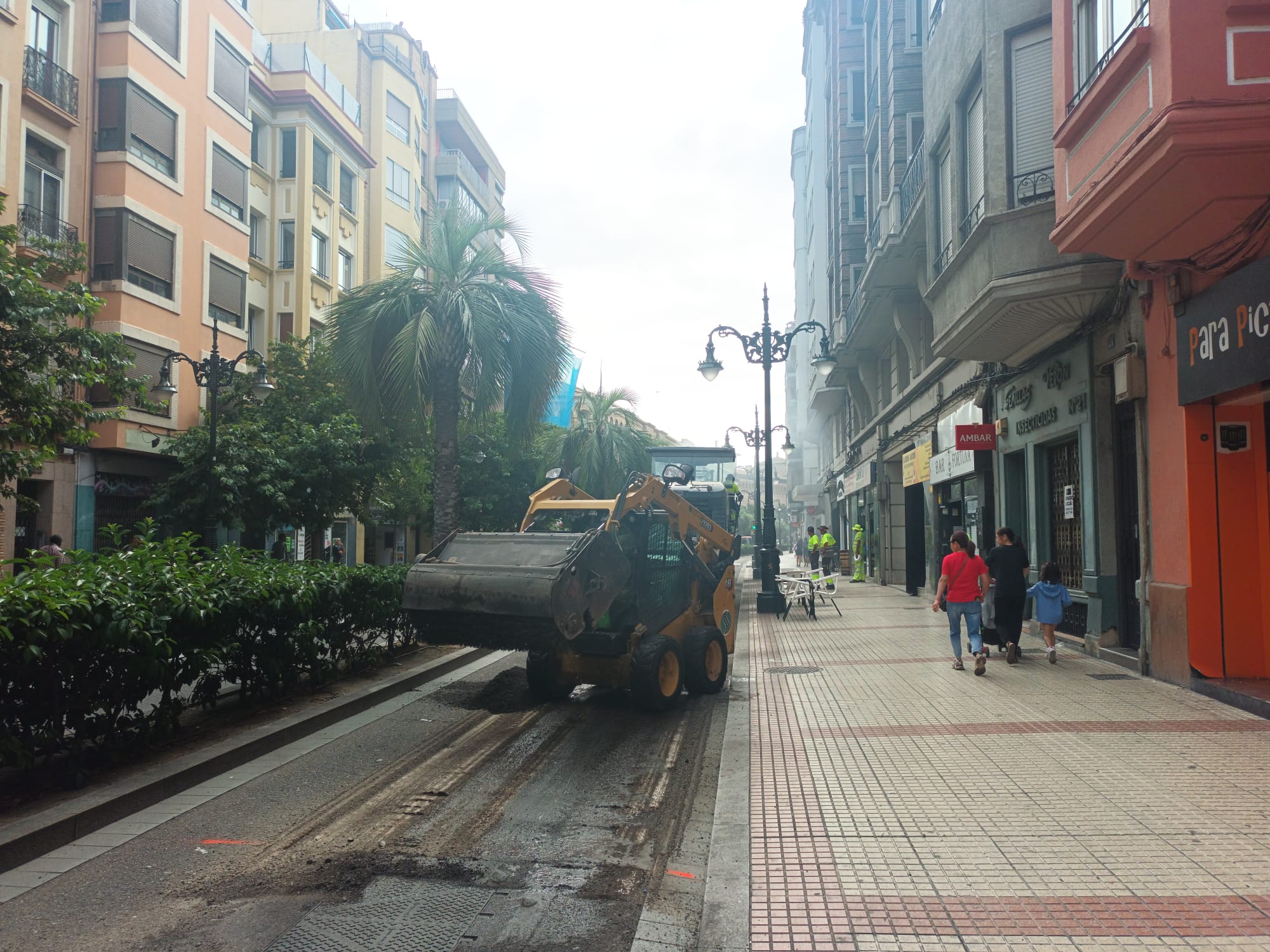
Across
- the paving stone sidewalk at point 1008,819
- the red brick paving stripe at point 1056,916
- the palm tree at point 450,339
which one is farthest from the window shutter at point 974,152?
A: the red brick paving stripe at point 1056,916

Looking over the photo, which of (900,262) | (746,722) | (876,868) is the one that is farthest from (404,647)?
(900,262)

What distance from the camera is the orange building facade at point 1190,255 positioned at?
7164mm

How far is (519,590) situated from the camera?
25.4 feet

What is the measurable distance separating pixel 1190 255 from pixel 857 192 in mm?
25759

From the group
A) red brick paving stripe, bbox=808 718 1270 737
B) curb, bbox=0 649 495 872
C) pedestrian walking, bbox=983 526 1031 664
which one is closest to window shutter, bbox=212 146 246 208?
curb, bbox=0 649 495 872

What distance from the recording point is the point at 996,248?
1187 cm

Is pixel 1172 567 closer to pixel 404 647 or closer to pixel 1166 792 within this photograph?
pixel 1166 792

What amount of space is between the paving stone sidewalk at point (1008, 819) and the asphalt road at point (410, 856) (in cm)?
66

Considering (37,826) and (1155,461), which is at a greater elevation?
(1155,461)

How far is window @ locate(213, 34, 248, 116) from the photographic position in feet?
89.5

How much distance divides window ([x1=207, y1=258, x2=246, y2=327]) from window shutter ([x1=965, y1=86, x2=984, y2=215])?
20832 millimetres

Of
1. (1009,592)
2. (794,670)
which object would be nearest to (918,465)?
(1009,592)

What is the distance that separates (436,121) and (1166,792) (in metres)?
56.9

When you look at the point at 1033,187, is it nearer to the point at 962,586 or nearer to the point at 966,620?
the point at 962,586
